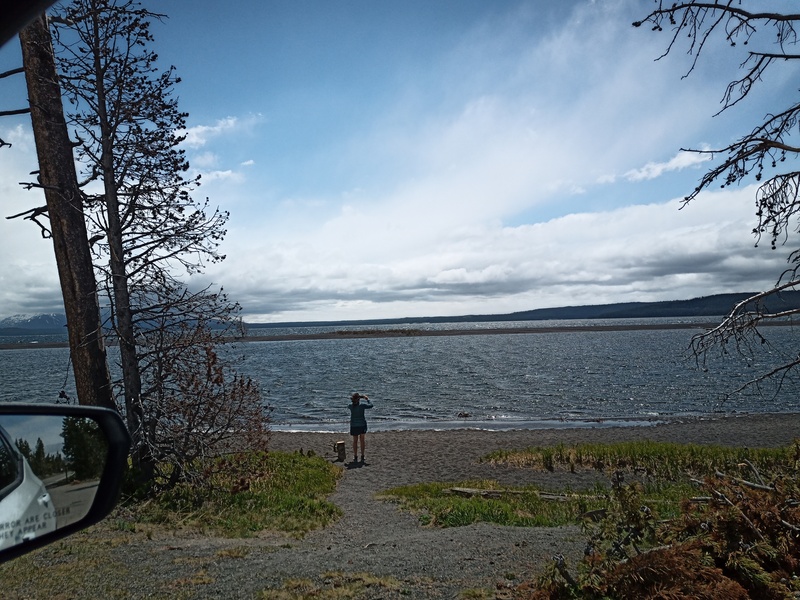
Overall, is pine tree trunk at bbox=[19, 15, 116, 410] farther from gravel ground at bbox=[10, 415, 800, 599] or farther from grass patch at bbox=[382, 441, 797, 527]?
grass patch at bbox=[382, 441, 797, 527]

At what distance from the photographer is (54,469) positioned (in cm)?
235

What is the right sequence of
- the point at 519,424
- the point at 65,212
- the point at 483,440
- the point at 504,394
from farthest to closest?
the point at 504,394 → the point at 519,424 → the point at 483,440 → the point at 65,212

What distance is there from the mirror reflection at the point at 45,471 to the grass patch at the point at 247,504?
7.59 metres

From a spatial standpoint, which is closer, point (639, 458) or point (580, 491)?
point (580, 491)

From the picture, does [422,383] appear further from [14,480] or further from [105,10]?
[14,480]

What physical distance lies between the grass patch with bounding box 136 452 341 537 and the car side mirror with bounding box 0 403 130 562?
7.58 meters

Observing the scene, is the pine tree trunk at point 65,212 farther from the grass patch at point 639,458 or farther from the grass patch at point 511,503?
the grass patch at point 639,458

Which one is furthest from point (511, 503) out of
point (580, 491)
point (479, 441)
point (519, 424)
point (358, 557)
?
point (519, 424)

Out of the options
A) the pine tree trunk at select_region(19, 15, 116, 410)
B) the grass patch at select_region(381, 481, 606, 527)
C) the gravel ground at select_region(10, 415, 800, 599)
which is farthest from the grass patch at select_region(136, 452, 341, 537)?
the pine tree trunk at select_region(19, 15, 116, 410)

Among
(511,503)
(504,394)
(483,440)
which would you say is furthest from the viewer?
(504,394)

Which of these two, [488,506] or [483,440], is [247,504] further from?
[483,440]

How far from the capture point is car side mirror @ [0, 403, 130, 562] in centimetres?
223

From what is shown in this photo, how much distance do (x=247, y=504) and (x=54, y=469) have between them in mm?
9886

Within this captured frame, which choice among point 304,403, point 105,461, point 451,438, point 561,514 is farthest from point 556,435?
point 105,461
